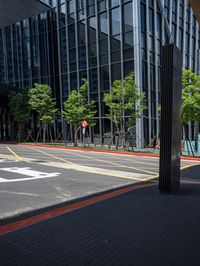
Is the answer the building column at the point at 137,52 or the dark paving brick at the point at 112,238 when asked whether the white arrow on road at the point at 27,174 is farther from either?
the building column at the point at 137,52

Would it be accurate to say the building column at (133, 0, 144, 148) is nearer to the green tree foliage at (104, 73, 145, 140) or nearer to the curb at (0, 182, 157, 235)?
the green tree foliage at (104, 73, 145, 140)

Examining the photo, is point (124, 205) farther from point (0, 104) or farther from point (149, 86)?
point (0, 104)

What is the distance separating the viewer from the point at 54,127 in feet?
109

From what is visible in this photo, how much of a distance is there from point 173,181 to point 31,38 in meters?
34.1

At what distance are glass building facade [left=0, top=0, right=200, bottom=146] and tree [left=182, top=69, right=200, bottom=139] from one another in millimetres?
6748

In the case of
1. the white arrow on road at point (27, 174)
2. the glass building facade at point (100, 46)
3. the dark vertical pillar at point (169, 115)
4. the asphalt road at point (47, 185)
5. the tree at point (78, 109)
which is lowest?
the asphalt road at point (47, 185)

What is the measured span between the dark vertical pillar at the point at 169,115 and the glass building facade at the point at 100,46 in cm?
1799

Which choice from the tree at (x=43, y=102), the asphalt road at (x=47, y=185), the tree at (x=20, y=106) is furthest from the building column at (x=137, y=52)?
the asphalt road at (x=47, y=185)

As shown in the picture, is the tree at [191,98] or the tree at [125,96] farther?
the tree at [125,96]

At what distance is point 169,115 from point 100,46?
23758mm

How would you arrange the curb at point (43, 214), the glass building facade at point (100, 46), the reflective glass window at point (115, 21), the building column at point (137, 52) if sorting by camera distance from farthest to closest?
1. the reflective glass window at point (115, 21)
2. the glass building facade at point (100, 46)
3. the building column at point (137, 52)
4. the curb at point (43, 214)

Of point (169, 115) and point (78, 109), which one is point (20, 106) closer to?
point (78, 109)

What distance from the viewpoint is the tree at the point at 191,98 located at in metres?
17.4

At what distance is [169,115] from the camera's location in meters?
6.46
